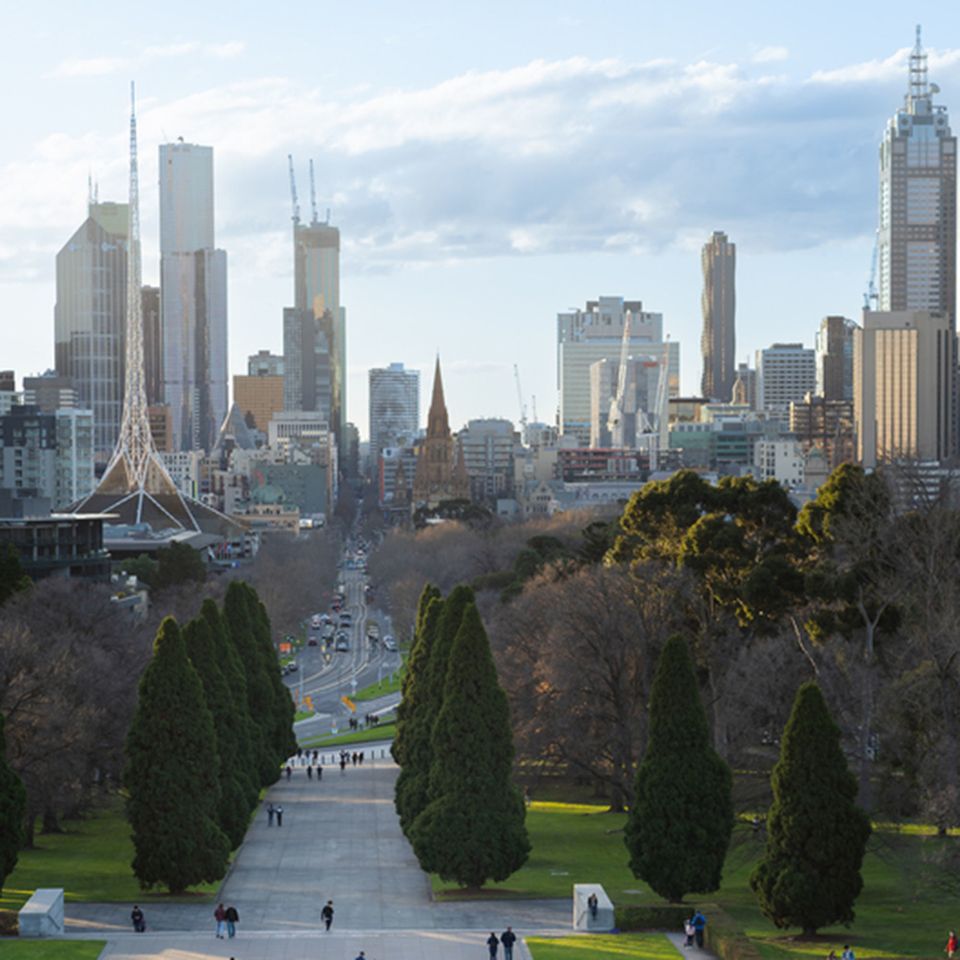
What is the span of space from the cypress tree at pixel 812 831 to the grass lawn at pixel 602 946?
3.03m

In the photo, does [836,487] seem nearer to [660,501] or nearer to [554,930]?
[660,501]

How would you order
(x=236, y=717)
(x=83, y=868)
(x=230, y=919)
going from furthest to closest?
(x=236, y=717) < (x=83, y=868) < (x=230, y=919)

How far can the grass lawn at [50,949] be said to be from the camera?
163ft

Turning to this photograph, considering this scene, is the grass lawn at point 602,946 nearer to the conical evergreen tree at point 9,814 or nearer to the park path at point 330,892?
the park path at point 330,892

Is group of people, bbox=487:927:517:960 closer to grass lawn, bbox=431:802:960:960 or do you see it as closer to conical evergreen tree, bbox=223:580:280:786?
grass lawn, bbox=431:802:960:960

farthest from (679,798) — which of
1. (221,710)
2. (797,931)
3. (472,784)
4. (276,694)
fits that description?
(276,694)

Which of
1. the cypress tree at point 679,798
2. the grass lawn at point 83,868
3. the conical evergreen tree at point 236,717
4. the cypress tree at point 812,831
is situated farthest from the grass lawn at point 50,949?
the conical evergreen tree at point 236,717

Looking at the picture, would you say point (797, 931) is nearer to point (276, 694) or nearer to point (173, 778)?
point (173, 778)

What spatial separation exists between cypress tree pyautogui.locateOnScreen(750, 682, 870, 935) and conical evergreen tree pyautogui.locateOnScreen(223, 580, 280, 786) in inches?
1512

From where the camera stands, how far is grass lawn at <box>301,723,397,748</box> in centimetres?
11581

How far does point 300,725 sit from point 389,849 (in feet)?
184

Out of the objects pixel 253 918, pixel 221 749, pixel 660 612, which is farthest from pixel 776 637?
pixel 253 918

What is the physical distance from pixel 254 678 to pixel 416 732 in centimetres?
1853

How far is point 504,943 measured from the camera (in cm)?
4997
